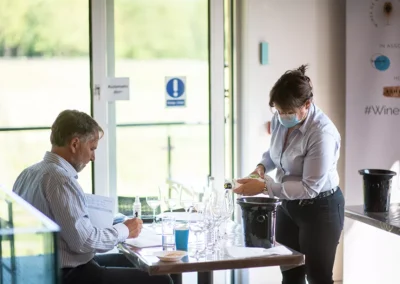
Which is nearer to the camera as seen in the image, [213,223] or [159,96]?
[213,223]

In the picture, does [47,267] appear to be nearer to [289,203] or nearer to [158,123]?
[289,203]

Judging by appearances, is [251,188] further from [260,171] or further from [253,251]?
[253,251]

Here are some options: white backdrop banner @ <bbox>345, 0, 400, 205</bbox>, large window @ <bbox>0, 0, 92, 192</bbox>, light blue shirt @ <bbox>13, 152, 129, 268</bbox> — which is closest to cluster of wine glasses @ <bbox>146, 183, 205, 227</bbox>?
light blue shirt @ <bbox>13, 152, 129, 268</bbox>

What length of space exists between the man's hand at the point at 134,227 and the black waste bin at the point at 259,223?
510mm

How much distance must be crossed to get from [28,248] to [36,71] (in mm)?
2324

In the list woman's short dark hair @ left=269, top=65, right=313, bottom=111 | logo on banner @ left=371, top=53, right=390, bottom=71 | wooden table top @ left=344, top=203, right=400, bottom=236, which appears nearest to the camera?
wooden table top @ left=344, top=203, right=400, bottom=236

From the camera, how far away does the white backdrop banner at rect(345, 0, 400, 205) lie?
498 centimetres

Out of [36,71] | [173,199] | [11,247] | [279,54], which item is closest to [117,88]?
[36,71]

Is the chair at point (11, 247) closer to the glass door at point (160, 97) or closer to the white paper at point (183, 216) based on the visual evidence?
the white paper at point (183, 216)

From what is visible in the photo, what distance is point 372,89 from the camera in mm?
5031

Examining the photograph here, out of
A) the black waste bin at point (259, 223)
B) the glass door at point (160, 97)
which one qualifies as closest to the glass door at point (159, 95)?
the glass door at point (160, 97)

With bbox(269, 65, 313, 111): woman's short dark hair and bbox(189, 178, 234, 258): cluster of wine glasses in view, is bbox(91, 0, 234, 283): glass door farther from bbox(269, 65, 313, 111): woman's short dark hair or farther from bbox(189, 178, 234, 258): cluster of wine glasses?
bbox(189, 178, 234, 258): cluster of wine glasses

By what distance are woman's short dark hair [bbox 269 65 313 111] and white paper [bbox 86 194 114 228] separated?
3.14 ft

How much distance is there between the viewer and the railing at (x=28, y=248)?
7.19ft
